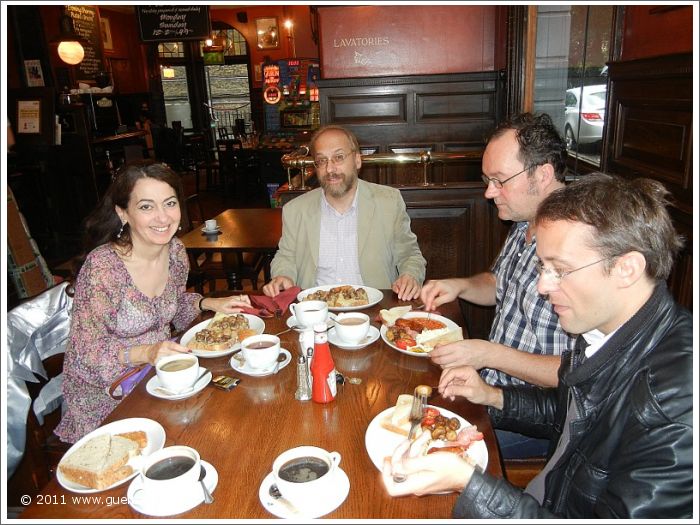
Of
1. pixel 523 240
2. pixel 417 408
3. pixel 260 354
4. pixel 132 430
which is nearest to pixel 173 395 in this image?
pixel 132 430

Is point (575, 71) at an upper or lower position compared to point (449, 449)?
upper

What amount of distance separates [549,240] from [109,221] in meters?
1.82

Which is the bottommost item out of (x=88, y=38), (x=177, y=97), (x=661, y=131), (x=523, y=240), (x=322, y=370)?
(x=322, y=370)

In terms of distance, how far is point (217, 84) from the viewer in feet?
48.2

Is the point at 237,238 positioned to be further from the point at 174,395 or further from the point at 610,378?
the point at 610,378

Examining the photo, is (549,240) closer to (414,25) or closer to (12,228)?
(12,228)

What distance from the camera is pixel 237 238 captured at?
3947 mm

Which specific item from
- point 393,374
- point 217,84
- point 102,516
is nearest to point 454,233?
point 393,374

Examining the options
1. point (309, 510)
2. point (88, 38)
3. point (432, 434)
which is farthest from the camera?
point (88, 38)

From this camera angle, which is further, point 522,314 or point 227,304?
point 227,304

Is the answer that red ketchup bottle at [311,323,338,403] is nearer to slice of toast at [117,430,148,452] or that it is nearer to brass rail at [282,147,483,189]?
slice of toast at [117,430,148,452]

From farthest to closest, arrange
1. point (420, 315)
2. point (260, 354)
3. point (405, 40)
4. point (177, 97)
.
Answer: point (177, 97) → point (405, 40) → point (420, 315) → point (260, 354)

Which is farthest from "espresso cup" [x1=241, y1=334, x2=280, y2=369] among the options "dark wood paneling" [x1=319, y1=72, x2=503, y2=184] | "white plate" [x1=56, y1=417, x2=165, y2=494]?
"dark wood paneling" [x1=319, y1=72, x2=503, y2=184]

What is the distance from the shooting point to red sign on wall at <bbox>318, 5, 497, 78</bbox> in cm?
545
